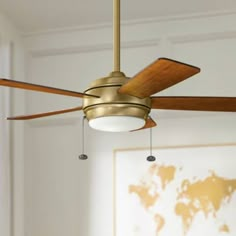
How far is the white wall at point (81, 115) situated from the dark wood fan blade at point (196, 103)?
1.21 m

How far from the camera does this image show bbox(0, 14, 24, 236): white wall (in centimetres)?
313

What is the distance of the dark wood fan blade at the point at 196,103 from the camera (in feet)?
5.78

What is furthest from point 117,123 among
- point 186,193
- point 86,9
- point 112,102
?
point 86,9

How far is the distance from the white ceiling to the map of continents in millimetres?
905

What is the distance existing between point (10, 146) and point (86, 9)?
3.03 ft

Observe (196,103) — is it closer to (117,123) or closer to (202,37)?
(117,123)

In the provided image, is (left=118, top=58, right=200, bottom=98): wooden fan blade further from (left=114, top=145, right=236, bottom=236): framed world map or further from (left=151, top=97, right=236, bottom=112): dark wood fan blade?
(left=114, top=145, right=236, bottom=236): framed world map

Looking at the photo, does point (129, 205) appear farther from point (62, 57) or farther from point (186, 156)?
point (62, 57)

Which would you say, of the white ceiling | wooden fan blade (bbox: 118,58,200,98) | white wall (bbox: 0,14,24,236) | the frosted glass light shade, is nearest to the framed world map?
white wall (bbox: 0,14,24,236)

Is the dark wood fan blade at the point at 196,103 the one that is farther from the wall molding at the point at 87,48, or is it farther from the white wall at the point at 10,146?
the white wall at the point at 10,146

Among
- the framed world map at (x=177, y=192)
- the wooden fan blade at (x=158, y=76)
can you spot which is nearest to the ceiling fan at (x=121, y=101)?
the wooden fan blade at (x=158, y=76)

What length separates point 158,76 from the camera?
1.51 metres

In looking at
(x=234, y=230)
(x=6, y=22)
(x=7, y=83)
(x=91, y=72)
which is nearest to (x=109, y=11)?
(x=91, y=72)

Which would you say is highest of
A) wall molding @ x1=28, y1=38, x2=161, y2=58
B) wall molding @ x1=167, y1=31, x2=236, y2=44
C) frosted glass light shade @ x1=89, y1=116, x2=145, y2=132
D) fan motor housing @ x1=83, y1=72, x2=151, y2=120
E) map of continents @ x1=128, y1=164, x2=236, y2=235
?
wall molding @ x1=167, y1=31, x2=236, y2=44
